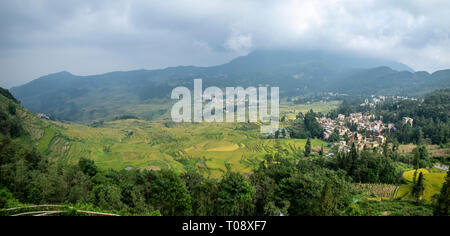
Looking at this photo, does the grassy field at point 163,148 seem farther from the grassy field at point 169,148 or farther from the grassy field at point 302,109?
the grassy field at point 302,109

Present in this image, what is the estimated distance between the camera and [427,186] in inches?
864

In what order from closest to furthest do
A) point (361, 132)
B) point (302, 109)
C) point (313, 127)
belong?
point (361, 132), point (313, 127), point (302, 109)

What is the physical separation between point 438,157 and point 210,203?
34.5 m

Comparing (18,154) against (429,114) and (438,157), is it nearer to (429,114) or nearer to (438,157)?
(438,157)

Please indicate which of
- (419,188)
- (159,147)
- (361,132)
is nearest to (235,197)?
(419,188)

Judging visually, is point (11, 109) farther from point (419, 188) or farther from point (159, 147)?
point (419, 188)

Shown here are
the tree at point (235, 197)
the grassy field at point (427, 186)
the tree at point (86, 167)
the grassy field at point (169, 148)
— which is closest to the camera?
the tree at point (235, 197)

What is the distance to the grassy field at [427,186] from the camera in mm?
20438

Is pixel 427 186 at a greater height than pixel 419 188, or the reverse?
pixel 419 188

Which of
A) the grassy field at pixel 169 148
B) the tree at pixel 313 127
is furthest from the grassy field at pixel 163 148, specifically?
the tree at pixel 313 127

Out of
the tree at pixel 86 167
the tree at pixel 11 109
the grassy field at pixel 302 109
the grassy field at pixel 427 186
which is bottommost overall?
the grassy field at pixel 427 186

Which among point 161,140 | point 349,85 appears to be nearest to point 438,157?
point 161,140

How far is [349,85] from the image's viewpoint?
186 metres

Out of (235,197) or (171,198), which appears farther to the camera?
(171,198)
